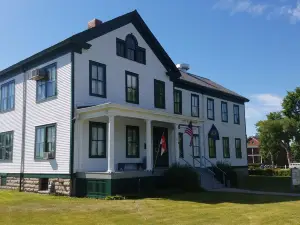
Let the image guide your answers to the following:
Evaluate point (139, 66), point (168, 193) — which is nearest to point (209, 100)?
point (139, 66)

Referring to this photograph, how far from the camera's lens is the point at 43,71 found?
18.1 metres

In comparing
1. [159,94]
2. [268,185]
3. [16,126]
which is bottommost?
[268,185]

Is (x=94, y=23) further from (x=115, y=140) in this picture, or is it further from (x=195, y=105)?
(x=195, y=105)

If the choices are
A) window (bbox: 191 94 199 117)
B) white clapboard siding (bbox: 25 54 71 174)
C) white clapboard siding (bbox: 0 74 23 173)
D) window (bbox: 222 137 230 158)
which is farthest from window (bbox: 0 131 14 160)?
window (bbox: 222 137 230 158)

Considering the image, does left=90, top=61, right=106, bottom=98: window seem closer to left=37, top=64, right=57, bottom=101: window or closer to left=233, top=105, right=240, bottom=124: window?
left=37, top=64, right=57, bottom=101: window

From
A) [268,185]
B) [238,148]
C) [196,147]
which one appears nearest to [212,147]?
[196,147]

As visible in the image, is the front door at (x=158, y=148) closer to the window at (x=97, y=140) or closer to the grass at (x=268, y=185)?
the window at (x=97, y=140)

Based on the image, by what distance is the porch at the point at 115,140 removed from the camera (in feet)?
50.3

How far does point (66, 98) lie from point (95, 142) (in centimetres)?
251

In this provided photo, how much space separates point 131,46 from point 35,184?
9085mm

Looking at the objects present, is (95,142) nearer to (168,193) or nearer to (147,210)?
(168,193)

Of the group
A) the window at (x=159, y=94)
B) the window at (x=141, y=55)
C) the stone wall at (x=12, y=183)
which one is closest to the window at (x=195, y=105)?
the window at (x=159, y=94)

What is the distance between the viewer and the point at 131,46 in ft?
66.0

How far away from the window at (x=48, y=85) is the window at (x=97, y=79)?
6.11ft
